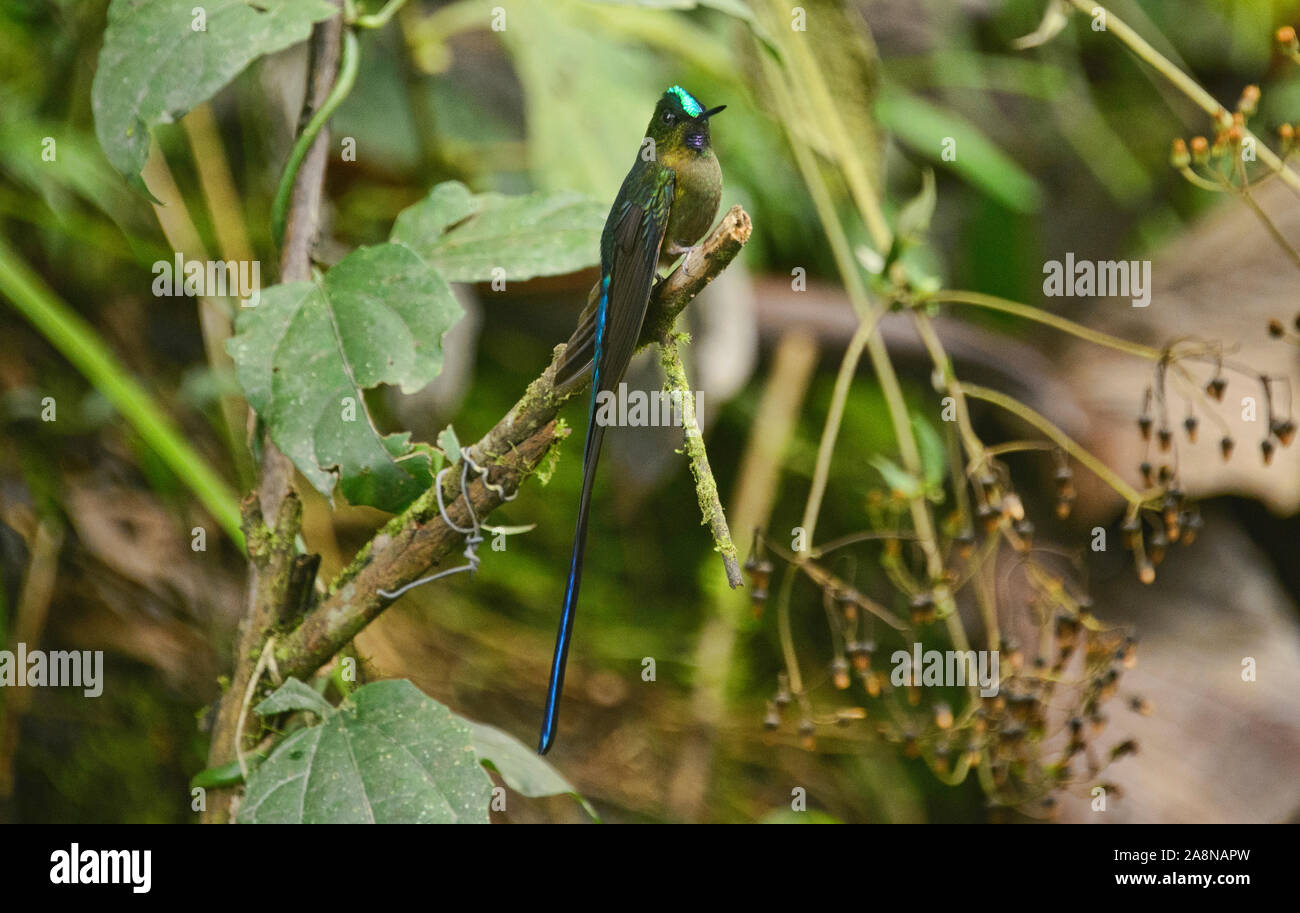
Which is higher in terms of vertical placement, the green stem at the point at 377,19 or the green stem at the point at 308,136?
the green stem at the point at 377,19

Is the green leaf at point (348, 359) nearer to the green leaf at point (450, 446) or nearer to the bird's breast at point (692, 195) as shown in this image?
the green leaf at point (450, 446)

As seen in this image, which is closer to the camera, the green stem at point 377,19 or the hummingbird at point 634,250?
the hummingbird at point 634,250

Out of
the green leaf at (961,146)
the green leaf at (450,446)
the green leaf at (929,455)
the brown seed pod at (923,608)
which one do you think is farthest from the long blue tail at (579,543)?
the green leaf at (961,146)

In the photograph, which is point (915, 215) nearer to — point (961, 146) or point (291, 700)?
point (291, 700)

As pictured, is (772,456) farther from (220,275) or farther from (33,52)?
(33,52)

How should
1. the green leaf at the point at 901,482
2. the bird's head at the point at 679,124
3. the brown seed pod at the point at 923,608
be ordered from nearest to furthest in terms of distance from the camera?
1. the bird's head at the point at 679,124
2. the brown seed pod at the point at 923,608
3. the green leaf at the point at 901,482

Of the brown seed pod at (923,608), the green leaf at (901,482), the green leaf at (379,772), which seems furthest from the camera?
the green leaf at (901,482)

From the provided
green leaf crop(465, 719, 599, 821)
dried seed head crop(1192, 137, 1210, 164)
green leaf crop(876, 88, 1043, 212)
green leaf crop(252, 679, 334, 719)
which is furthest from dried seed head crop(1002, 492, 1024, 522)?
green leaf crop(876, 88, 1043, 212)

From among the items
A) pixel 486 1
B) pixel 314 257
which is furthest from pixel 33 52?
pixel 314 257
